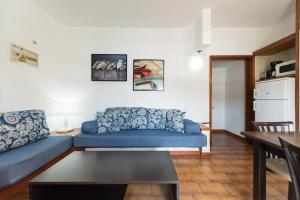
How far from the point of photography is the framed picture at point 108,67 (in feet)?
11.8

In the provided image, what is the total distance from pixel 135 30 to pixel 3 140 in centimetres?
292

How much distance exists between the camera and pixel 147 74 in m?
3.60

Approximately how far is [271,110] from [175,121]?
172cm

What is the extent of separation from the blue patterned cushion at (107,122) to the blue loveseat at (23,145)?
0.60 meters

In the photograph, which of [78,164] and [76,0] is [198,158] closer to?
[78,164]

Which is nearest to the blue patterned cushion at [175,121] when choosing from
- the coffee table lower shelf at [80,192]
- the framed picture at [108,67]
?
the framed picture at [108,67]

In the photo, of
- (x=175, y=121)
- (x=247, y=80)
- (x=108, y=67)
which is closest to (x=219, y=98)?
(x=247, y=80)

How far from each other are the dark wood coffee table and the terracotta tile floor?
389 mm

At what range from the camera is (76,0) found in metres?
2.61

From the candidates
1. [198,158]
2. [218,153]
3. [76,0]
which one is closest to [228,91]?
[218,153]

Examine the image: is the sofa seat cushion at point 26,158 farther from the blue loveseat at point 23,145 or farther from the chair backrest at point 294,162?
the chair backrest at point 294,162

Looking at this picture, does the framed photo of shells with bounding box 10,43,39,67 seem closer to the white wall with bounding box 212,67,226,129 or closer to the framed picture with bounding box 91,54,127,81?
the framed picture with bounding box 91,54,127,81

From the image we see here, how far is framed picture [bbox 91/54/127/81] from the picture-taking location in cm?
358

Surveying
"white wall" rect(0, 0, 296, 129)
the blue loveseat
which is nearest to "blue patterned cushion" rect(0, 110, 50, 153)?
the blue loveseat
